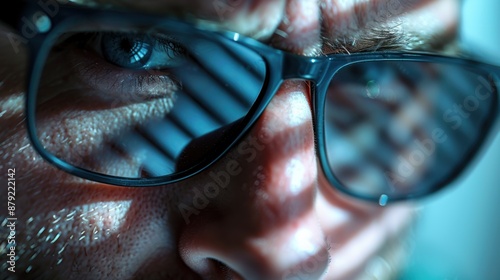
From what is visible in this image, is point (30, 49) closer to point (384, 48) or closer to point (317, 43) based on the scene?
point (317, 43)

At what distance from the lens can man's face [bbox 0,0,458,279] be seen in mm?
499

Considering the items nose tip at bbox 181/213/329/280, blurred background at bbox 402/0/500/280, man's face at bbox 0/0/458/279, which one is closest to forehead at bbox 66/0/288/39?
man's face at bbox 0/0/458/279

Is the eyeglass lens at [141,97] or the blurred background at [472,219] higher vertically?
the eyeglass lens at [141,97]

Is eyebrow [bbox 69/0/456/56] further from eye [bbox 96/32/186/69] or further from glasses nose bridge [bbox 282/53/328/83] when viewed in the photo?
eye [bbox 96/32/186/69]

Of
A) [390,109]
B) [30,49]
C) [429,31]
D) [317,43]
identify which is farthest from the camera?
[390,109]

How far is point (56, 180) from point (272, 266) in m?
0.20

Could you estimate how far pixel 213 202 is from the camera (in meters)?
0.54

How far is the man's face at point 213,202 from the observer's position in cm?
50

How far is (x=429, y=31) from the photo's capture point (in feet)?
2.43

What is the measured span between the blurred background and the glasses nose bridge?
89cm

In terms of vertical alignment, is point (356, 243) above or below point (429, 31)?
below

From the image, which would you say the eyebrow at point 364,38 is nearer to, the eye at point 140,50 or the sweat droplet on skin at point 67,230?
the eye at point 140,50

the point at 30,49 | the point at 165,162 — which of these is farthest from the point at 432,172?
the point at 30,49

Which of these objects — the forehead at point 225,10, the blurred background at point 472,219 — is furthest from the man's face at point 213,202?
the blurred background at point 472,219
